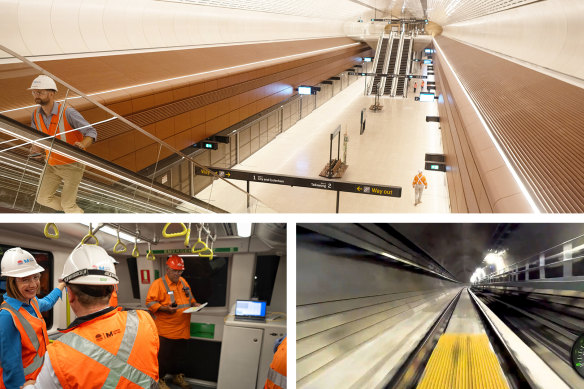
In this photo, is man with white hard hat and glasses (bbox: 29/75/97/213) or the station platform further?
the station platform

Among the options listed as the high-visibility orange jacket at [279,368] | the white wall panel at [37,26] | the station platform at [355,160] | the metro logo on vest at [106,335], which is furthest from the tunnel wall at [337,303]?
the white wall panel at [37,26]

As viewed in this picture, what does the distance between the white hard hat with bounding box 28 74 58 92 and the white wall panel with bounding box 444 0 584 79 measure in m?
8.34

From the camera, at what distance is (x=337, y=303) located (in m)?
2.25

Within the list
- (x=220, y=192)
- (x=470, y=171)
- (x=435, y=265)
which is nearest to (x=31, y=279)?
(x=435, y=265)

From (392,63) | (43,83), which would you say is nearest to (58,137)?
(43,83)

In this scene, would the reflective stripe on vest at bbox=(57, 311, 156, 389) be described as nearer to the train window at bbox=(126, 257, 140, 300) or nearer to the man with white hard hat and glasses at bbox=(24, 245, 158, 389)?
the man with white hard hat and glasses at bbox=(24, 245, 158, 389)

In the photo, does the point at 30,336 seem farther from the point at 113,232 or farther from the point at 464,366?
the point at 464,366

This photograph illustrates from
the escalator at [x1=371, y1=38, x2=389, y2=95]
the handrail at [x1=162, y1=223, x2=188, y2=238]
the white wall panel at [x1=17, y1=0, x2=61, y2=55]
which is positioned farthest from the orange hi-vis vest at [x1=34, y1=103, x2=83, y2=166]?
the escalator at [x1=371, y1=38, x2=389, y2=95]

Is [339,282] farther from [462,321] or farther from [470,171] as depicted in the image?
[470,171]

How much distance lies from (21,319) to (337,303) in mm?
1380

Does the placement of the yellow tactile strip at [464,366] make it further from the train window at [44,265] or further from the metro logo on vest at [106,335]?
the train window at [44,265]

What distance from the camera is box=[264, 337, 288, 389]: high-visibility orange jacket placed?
7.28 ft

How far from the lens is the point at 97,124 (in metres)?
4.27

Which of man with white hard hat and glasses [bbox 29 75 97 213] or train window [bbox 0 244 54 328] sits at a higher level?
man with white hard hat and glasses [bbox 29 75 97 213]
